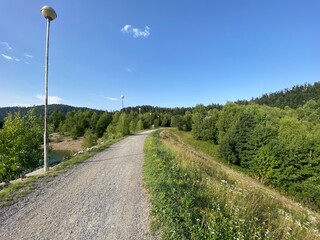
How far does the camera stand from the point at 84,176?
906 centimetres

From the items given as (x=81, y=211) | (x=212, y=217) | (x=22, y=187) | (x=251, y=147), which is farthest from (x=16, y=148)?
(x=251, y=147)

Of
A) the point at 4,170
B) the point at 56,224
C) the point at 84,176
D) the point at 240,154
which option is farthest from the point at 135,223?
the point at 240,154

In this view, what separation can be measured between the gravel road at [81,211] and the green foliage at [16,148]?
10810 millimetres

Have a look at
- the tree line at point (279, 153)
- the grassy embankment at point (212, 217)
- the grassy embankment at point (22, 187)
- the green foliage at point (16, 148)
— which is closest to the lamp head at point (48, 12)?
the grassy embankment at point (22, 187)

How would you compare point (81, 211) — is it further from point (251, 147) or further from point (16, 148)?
point (251, 147)

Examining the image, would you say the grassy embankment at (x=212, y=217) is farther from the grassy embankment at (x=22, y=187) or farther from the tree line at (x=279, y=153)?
the tree line at (x=279, y=153)

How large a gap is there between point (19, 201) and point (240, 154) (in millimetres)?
39782

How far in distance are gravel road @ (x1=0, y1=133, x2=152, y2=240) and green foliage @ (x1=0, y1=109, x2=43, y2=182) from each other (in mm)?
10810

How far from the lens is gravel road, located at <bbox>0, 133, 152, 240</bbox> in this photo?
14.9 feet

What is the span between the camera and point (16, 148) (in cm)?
1842

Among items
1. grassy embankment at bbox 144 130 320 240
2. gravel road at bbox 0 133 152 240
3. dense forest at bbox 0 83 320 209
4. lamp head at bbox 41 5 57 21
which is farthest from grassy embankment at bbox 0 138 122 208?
dense forest at bbox 0 83 320 209

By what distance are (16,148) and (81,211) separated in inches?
650

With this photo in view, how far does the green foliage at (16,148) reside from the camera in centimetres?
1630

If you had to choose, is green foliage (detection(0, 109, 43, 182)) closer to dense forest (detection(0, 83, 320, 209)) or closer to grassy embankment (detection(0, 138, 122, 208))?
dense forest (detection(0, 83, 320, 209))
